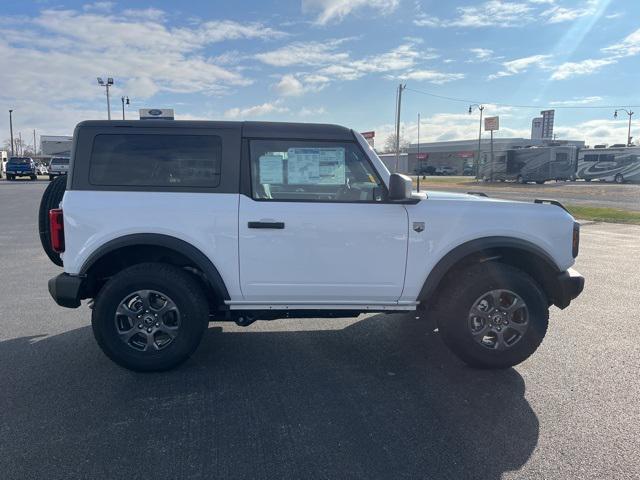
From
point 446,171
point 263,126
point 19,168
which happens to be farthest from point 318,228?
point 446,171

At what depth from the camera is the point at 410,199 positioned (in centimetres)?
368

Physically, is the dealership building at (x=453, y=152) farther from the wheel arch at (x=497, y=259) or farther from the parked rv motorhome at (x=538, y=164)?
the wheel arch at (x=497, y=259)

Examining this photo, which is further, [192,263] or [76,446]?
[192,263]

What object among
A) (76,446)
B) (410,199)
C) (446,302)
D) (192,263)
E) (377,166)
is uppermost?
(377,166)

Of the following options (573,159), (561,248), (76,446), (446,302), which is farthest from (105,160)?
(573,159)

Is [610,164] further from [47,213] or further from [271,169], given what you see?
[47,213]

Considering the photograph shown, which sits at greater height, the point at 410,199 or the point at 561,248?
the point at 410,199

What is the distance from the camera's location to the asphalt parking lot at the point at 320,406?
2.69 meters

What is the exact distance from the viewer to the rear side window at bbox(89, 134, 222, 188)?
12.2 ft

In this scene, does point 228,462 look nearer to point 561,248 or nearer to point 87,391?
point 87,391

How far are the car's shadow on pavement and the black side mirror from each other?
1466 mm

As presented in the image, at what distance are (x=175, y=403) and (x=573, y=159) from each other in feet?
151

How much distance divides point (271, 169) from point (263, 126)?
0.36 m

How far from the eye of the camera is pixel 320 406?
332 cm
